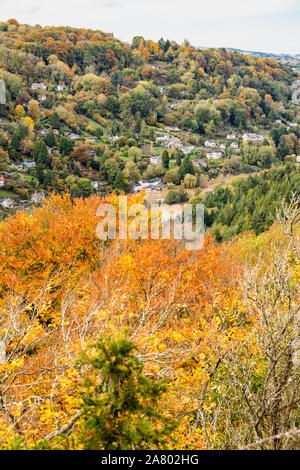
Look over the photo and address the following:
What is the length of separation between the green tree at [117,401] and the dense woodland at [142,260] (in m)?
0.02

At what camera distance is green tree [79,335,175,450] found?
4.10 metres

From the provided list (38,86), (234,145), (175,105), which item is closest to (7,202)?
(38,86)

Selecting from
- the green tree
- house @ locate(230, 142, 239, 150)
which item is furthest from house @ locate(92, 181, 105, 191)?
the green tree

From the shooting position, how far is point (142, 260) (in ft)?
65.0

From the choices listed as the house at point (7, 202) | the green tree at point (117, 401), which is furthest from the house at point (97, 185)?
the green tree at point (117, 401)

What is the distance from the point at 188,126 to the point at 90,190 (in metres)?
73.2

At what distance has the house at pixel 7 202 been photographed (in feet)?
237

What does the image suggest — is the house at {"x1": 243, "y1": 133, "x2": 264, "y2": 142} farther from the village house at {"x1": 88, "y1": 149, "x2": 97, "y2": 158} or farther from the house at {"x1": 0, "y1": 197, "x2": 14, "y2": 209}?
the house at {"x1": 0, "y1": 197, "x2": 14, "y2": 209}

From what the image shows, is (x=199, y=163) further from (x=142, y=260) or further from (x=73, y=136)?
(x=142, y=260)

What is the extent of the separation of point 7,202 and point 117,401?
7674cm

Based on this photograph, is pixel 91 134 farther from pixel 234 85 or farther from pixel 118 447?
pixel 118 447

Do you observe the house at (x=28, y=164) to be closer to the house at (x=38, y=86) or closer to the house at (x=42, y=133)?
the house at (x=42, y=133)
